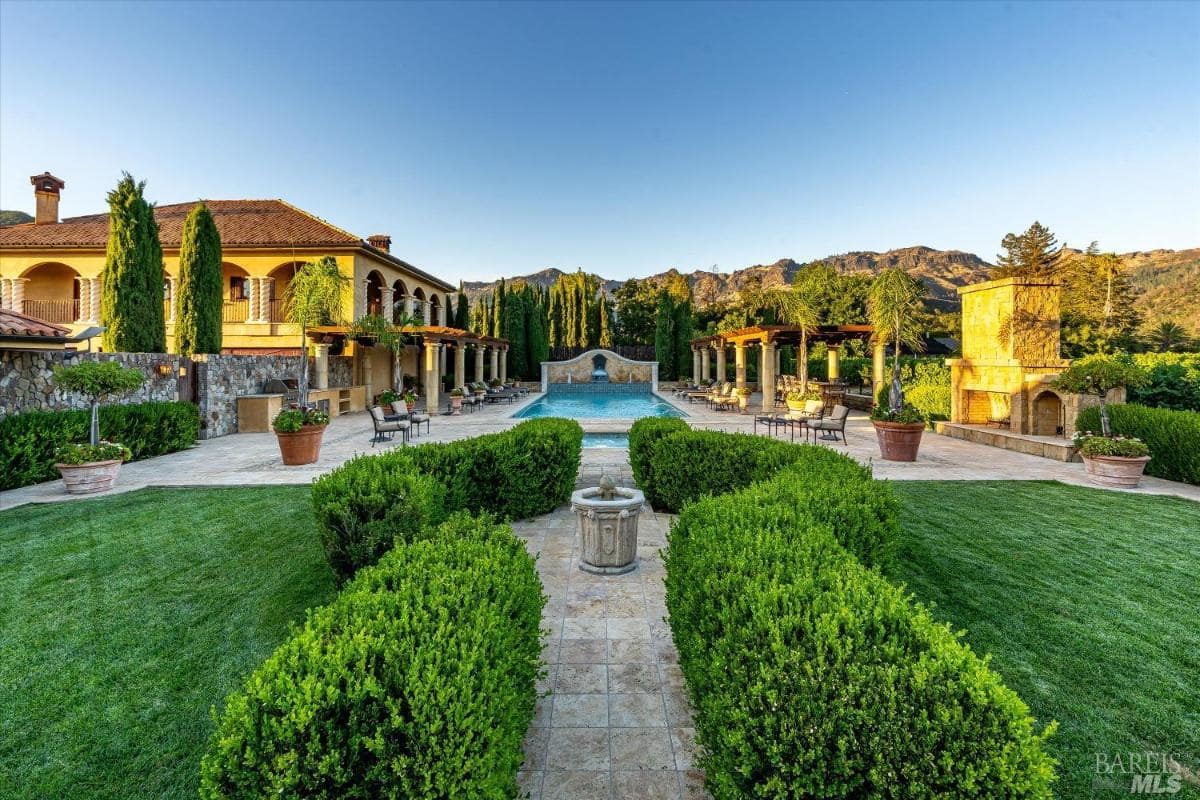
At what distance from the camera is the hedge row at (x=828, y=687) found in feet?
4.98

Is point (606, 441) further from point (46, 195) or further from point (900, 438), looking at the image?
point (46, 195)

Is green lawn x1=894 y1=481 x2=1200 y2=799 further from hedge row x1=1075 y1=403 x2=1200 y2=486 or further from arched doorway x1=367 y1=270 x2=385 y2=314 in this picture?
arched doorway x1=367 y1=270 x2=385 y2=314

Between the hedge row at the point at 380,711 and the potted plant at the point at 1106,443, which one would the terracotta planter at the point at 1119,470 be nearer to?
the potted plant at the point at 1106,443

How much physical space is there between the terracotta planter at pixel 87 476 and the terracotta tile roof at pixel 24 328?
84.7 inches

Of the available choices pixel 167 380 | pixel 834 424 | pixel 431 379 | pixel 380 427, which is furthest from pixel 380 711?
pixel 431 379

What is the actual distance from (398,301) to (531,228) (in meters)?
16.0

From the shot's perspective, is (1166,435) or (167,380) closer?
(1166,435)

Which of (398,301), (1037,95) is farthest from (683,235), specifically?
(1037,95)

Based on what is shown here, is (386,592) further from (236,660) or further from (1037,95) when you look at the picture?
(1037,95)

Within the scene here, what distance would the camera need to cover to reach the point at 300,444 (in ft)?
30.7

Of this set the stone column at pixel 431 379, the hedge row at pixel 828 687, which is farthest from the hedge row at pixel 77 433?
the hedge row at pixel 828 687

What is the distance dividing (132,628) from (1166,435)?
1312 centimetres

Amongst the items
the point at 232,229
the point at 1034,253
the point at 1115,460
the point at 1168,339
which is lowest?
the point at 1115,460

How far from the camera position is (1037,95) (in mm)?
13859
